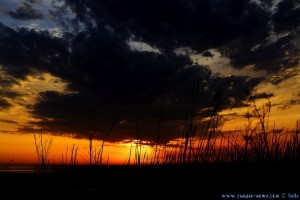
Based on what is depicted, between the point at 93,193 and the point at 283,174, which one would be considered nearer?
the point at 93,193

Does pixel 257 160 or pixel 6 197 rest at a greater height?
pixel 257 160

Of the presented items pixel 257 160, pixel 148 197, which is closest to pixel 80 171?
pixel 148 197

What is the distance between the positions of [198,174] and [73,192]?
219 centimetres

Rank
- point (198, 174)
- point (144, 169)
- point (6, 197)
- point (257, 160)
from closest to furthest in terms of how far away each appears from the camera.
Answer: point (6, 197) → point (198, 174) → point (257, 160) → point (144, 169)

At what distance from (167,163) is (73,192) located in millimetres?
3734

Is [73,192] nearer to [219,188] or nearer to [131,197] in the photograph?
[131,197]

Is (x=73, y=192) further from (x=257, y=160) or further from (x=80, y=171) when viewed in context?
(x=257, y=160)

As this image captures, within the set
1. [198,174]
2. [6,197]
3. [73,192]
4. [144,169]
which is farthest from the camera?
[144,169]

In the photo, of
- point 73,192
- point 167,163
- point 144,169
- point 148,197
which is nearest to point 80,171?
point 144,169

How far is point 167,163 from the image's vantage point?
797cm

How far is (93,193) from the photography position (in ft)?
15.0

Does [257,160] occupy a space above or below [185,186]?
above

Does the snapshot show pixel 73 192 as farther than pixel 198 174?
No

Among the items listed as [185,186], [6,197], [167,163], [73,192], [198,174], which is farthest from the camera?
[167,163]
